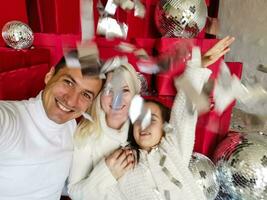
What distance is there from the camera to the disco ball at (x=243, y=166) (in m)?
0.96

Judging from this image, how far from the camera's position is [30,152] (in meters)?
0.79

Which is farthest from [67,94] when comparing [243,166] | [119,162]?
[243,166]

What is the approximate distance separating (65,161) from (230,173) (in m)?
0.50

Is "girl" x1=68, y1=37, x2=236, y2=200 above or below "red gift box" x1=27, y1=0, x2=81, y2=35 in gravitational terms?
below

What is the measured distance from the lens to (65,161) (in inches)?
34.3

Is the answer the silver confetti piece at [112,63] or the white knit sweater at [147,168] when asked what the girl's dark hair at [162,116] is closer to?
the white knit sweater at [147,168]

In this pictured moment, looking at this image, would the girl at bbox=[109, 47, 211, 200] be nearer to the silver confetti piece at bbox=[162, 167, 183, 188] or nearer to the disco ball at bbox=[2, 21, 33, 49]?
the silver confetti piece at bbox=[162, 167, 183, 188]

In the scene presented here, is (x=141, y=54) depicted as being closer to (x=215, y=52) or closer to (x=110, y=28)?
(x=110, y=28)

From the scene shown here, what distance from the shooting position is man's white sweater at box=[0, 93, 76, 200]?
754mm

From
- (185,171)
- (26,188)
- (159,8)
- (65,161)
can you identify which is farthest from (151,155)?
(159,8)

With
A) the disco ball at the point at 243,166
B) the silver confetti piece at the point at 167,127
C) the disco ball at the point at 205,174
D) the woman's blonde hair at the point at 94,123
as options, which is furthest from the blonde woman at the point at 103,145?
the disco ball at the point at 243,166

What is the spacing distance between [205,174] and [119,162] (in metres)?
0.28

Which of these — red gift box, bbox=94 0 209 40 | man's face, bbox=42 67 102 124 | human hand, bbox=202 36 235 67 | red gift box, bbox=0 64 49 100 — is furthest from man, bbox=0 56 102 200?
red gift box, bbox=94 0 209 40

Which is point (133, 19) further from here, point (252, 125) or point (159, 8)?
point (252, 125)
